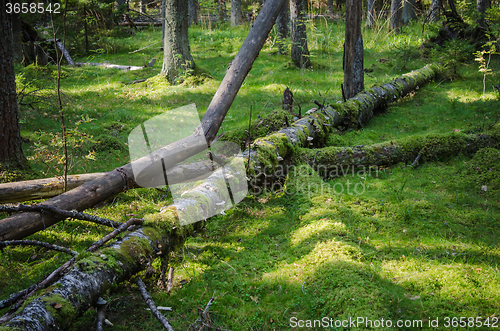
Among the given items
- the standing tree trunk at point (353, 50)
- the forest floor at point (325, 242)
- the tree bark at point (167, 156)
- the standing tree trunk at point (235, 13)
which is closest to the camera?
the forest floor at point (325, 242)

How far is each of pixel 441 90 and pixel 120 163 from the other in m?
9.64

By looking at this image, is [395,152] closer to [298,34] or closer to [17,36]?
[298,34]

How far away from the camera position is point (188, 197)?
152 inches

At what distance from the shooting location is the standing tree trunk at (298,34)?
11.3 meters

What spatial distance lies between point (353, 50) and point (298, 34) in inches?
142

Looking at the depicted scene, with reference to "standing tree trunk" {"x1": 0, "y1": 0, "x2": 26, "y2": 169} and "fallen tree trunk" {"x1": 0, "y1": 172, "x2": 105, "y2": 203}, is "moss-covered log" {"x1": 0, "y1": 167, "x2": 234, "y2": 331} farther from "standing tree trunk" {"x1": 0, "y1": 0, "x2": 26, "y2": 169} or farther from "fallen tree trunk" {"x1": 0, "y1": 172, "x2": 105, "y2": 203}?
"standing tree trunk" {"x1": 0, "y1": 0, "x2": 26, "y2": 169}

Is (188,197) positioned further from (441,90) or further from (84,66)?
(84,66)

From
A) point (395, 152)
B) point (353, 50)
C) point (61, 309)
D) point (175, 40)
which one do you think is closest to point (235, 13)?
point (175, 40)

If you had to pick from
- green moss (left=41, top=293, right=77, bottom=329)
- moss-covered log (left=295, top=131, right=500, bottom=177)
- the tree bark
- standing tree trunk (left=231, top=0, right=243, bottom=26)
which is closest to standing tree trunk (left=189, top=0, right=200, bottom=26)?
standing tree trunk (left=231, top=0, right=243, bottom=26)

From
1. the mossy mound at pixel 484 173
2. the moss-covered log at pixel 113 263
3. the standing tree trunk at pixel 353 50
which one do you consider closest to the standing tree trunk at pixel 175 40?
the standing tree trunk at pixel 353 50

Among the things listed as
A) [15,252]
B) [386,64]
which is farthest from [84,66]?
[386,64]

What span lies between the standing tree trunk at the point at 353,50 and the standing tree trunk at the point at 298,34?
2591 millimetres

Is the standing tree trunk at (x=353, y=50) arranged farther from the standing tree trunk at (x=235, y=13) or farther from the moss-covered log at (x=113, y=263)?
the standing tree trunk at (x=235, y=13)

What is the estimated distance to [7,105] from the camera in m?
4.75
